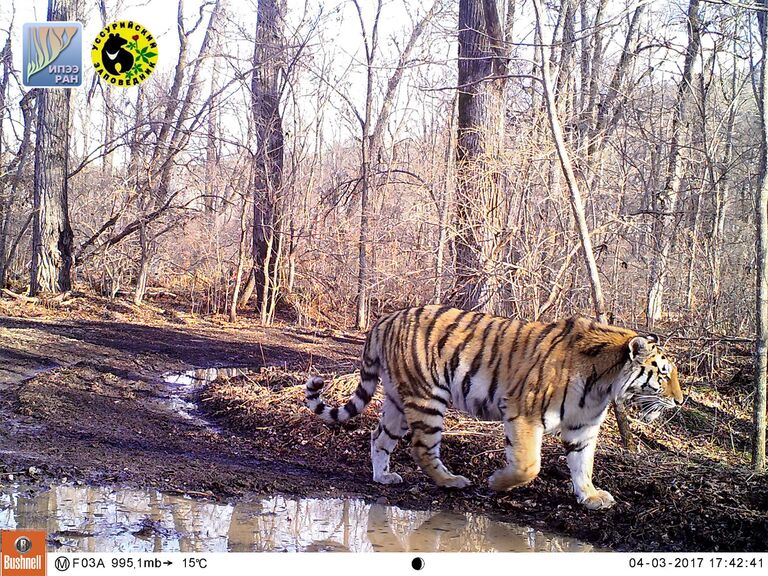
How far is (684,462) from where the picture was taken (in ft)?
15.3

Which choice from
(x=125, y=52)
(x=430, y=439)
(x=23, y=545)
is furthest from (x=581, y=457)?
(x=125, y=52)

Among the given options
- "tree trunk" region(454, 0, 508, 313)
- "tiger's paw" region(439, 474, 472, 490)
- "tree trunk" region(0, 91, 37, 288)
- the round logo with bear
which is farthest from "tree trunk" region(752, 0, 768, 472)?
"tree trunk" region(0, 91, 37, 288)

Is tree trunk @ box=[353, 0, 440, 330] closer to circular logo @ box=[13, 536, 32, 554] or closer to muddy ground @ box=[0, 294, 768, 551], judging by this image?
muddy ground @ box=[0, 294, 768, 551]

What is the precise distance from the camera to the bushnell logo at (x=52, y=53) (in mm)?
3676

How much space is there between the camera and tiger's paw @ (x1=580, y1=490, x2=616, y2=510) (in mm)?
4008

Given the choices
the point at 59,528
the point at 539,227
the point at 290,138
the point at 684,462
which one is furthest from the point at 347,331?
the point at 59,528

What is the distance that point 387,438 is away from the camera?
4598mm

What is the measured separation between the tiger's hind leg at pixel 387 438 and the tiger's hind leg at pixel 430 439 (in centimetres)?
17

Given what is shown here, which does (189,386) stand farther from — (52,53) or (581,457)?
(581,457)

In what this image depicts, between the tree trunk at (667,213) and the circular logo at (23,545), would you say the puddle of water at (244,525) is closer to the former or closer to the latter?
the circular logo at (23,545)

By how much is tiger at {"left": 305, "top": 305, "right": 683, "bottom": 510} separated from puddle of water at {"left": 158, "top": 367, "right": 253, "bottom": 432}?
6.04 feet
